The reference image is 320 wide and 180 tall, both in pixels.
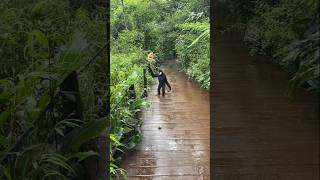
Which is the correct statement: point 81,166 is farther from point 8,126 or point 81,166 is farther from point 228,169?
point 228,169

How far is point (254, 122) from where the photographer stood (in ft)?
6.82

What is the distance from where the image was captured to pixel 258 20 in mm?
2002

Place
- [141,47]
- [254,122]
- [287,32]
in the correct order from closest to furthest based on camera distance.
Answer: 1. [287,32]
2. [254,122]
3. [141,47]

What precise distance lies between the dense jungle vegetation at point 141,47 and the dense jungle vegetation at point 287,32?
1.03 ft

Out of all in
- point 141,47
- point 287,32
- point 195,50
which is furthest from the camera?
point 141,47

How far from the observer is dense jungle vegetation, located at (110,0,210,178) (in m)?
2.40

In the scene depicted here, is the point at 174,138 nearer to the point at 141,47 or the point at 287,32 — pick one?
the point at 141,47

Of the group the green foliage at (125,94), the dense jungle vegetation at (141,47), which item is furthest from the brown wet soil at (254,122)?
the green foliage at (125,94)

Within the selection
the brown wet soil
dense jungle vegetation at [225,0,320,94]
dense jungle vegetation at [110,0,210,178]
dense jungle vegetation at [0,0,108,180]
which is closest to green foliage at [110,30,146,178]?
dense jungle vegetation at [110,0,210,178]

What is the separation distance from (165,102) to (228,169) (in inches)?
21.3

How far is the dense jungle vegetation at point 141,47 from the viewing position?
7.89 feet

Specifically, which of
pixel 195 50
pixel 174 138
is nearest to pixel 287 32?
pixel 195 50

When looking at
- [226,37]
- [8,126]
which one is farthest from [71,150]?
[226,37]

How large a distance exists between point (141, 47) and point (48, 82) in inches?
24.5
